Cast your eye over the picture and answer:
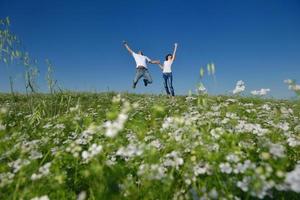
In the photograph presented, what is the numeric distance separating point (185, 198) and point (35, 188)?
1.43 m

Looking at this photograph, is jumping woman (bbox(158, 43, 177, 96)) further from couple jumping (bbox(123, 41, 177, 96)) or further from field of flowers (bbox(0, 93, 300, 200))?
field of flowers (bbox(0, 93, 300, 200))

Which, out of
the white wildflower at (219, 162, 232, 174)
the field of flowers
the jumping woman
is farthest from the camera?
the jumping woman

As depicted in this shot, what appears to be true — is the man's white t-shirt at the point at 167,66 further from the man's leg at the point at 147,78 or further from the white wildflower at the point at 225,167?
the white wildflower at the point at 225,167

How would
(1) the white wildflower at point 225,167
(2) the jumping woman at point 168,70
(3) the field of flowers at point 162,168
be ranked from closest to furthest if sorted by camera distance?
(3) the field of flowers at point 162,168 → (1) the white wildflower at point 225,167 → (2) the jumping woman at point 168,70

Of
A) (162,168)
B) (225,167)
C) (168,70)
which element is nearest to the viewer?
(225,167)

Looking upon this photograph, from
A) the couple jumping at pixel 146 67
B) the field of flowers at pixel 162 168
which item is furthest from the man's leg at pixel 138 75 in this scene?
the field of flowers at pixel 162 168

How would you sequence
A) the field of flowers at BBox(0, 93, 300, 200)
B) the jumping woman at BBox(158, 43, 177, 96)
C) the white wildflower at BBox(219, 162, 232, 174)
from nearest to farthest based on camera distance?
1. the field of flowers at BBox(0, 93, 300, 200)
2. the white wildflower at BBox(219, 162, 232, 174)
3. the jumping woman at BBox(158, 43, 177, 96)

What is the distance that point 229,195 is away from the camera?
2943mm

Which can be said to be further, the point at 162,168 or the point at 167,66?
the point at 167,66

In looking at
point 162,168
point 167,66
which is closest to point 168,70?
point 167,66

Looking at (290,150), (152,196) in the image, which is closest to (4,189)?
(152,196)

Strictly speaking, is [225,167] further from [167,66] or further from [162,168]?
[167,66]

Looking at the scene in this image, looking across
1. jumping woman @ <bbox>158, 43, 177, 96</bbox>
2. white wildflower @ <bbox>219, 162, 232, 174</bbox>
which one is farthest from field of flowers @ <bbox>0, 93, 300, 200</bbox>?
jumping woman @ <bbox>158, 43, 177, 96</bbox>

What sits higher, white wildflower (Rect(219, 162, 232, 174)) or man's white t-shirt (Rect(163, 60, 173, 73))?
man's white t-shirt (Rect(163, 60, 173, 73))
